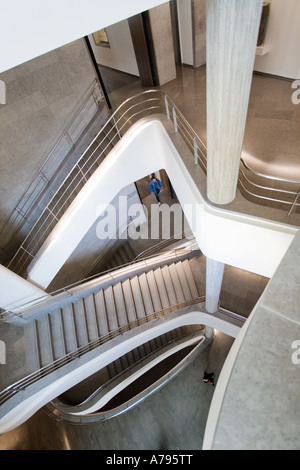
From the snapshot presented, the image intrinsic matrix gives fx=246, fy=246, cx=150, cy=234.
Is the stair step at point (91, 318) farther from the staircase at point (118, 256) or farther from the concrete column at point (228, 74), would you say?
the concrete column at point (228, 74)

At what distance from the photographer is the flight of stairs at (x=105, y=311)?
445cm

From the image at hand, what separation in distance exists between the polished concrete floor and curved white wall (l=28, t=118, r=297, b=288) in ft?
2.82

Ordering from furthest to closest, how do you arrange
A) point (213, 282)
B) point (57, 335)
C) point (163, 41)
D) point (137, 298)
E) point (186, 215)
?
point (137, 298), point (57, 335), point (163, 41), point (213, 282), point (186, 215)

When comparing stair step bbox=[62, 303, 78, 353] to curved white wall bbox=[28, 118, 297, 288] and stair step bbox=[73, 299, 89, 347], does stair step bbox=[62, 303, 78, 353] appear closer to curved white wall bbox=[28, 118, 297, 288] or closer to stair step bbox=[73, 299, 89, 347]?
stair step bbox=[73, 299, 89, 347]

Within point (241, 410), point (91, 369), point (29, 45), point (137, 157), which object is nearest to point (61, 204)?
point (137, 157)

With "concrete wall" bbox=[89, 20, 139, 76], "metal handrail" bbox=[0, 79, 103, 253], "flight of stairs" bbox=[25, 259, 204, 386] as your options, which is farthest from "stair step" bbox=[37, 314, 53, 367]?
"concrete wall" bbox=[89, 20, 139, 76]

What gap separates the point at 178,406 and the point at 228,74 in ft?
23.6

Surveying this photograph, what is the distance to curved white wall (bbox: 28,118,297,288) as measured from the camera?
2408mm

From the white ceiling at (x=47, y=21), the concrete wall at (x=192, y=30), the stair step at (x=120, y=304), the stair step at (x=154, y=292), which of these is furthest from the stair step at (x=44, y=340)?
the concrete wall at (x=192, y=30)

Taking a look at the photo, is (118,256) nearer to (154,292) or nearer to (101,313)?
(154,292)

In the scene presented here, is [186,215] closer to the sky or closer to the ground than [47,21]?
closer to the ground

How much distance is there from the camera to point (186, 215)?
346cm

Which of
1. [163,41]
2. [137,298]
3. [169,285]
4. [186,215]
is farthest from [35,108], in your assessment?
[169,285]

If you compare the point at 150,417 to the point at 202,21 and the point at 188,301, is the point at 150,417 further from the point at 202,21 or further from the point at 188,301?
the point at 202,21
